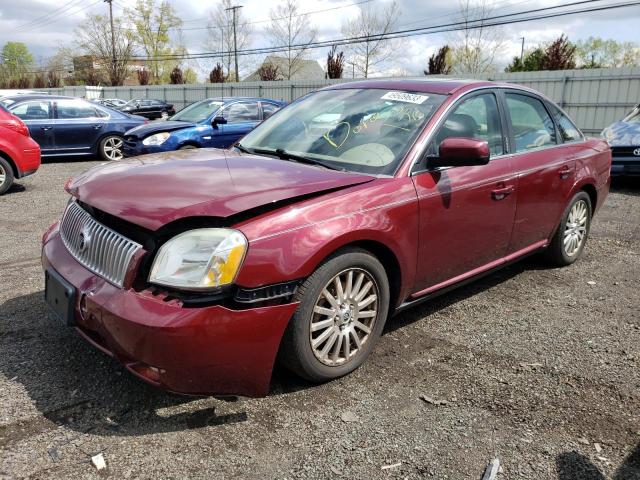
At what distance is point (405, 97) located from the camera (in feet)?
12.4

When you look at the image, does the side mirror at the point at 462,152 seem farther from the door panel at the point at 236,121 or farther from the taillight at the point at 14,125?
the door panel at the point at 236,121

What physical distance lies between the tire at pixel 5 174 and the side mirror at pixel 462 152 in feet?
24.1

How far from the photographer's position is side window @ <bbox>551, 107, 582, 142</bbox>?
16.1ft

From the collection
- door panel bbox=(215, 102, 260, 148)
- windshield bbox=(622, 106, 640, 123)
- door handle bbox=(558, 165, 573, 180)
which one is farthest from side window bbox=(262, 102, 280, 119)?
door handle bbox=(558, 165, 573, 180)

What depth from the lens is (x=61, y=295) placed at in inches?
111

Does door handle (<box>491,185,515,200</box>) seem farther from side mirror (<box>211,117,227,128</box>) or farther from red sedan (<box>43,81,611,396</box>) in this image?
side mirror (<box>211,117,227,128</box>)

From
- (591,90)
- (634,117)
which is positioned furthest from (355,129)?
(591,90)

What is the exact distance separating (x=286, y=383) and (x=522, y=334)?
1.76m

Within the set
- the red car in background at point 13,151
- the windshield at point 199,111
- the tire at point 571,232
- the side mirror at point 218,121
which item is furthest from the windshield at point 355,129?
the windshield at point 199,111

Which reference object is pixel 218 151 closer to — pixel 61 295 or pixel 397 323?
pixel 61 295

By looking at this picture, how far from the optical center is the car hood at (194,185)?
101 inches

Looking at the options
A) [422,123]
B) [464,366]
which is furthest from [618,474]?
[422,123]

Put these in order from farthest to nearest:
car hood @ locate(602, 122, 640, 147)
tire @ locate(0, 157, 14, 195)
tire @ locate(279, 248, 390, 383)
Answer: car hood @ locate(602, 122, 640, 147)
tire @ locate(0, 157, 14, 195)
tire @ locate(279, 248, 390, 383)

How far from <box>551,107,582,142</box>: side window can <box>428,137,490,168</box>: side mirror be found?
2.01 m
